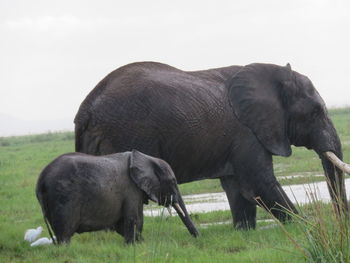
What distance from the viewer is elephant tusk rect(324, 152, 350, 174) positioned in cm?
833

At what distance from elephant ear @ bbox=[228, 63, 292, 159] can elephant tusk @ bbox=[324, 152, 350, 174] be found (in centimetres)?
44

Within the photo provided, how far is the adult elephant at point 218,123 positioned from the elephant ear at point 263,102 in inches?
0.4

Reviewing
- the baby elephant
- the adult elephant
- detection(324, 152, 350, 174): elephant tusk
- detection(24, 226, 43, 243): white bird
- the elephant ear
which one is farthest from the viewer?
the elephant ear

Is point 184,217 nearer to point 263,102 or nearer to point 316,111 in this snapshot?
point 263,102

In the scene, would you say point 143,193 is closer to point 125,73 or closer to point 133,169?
point 133,169

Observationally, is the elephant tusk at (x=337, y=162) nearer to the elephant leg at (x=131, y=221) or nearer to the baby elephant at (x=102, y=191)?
the baby elephant at (x=102, y=191)

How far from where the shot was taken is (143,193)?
7516 millimetres

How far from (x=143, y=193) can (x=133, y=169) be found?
0.36 meters

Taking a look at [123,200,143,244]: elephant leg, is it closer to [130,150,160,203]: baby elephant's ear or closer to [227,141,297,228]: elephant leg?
[130,150,160,203]: baby elephant's ear

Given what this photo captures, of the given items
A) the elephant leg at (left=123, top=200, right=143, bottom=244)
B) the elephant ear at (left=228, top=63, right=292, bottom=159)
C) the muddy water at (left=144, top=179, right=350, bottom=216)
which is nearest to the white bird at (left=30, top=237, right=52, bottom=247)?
the elephant leg at (left=123, top=200, right=143, bottom=244)

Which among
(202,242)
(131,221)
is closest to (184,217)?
(202,242)

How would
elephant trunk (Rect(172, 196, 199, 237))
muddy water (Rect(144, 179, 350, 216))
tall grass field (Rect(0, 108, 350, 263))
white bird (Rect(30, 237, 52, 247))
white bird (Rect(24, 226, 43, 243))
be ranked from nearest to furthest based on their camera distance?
1. tall grass field (Rect(0, 108, 350, 263))
2. white bird (Rect(30, 237, 52, 247))
3. elephant trunk (Rect(172, 196, 199, 237))
4. white bird (Rect(24, 226, 43, 243))
5. muddy water (Rect(144, 179, 350, 216))

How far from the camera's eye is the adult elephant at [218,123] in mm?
7805

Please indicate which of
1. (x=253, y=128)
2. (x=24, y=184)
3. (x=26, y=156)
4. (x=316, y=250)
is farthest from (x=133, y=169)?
(x=26, y=156)
